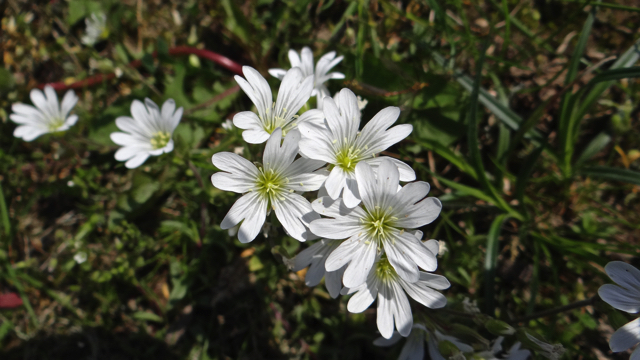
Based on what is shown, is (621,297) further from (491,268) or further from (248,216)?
(248,216)

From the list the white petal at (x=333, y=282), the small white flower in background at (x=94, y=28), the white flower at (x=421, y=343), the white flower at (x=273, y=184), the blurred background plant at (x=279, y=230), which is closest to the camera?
the white flower at (x=273, y=184)

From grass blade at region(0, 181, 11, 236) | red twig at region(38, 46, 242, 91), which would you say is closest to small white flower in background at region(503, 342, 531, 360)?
red twig at region(38, 46, 242, 91)

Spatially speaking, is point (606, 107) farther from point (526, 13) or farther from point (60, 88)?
point (60, 88)

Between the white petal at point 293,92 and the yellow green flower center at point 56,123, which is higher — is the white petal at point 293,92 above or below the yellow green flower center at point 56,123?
above

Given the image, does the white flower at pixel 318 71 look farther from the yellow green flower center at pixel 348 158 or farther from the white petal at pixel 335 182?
the white petal at pixel 335 182

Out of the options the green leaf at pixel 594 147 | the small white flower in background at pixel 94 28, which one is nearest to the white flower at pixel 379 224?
the green leaf at pixel 594 147

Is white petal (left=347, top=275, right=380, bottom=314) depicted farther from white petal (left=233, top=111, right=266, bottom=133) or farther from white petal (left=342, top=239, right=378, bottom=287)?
white petal (left=233, top=111, right=266, bottom=133)

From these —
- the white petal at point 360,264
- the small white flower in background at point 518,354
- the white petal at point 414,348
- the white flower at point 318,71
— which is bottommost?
the white petal at point 414,348
